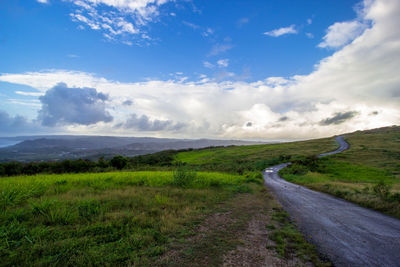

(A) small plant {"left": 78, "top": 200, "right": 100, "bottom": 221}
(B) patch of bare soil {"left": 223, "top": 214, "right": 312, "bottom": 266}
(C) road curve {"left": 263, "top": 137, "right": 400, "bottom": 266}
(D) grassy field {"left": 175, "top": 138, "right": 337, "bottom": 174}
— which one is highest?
(A) small plant {"left": 78, "top": 200, "right": 100, "bottom": 221}

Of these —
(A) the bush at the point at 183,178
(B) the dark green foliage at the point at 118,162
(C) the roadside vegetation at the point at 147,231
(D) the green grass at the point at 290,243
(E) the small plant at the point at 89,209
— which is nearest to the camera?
(C) the roadside vegetation at the point at 147,231

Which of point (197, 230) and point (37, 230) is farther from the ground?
point (37, 230)

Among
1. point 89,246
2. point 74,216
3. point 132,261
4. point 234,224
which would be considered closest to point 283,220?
point 234,224

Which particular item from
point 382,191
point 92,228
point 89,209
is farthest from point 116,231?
point 382,191

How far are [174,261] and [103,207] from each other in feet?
17.6

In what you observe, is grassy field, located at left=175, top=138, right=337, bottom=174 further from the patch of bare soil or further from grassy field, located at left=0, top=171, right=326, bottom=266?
the patch of bare soil

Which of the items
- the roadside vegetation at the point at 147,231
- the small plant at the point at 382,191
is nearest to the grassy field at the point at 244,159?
the small plant at the point at 382,191

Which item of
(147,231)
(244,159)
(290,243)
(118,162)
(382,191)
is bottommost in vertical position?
(244,159)

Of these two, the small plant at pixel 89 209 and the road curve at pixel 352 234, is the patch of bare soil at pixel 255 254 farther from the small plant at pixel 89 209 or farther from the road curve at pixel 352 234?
the small plant at pixel 89 209

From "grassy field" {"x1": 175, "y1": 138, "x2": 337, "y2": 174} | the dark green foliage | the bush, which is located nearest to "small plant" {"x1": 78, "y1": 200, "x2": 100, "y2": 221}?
the bush

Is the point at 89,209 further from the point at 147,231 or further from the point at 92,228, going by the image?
the point at 147,231

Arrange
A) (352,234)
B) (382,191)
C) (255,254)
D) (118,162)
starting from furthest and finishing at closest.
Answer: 1. (118,162)
2. (382,191)
3. (352,234)
4. (255,254)

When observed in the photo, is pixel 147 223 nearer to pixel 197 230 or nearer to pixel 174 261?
pixel 197 230

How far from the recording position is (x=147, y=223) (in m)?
6.61
